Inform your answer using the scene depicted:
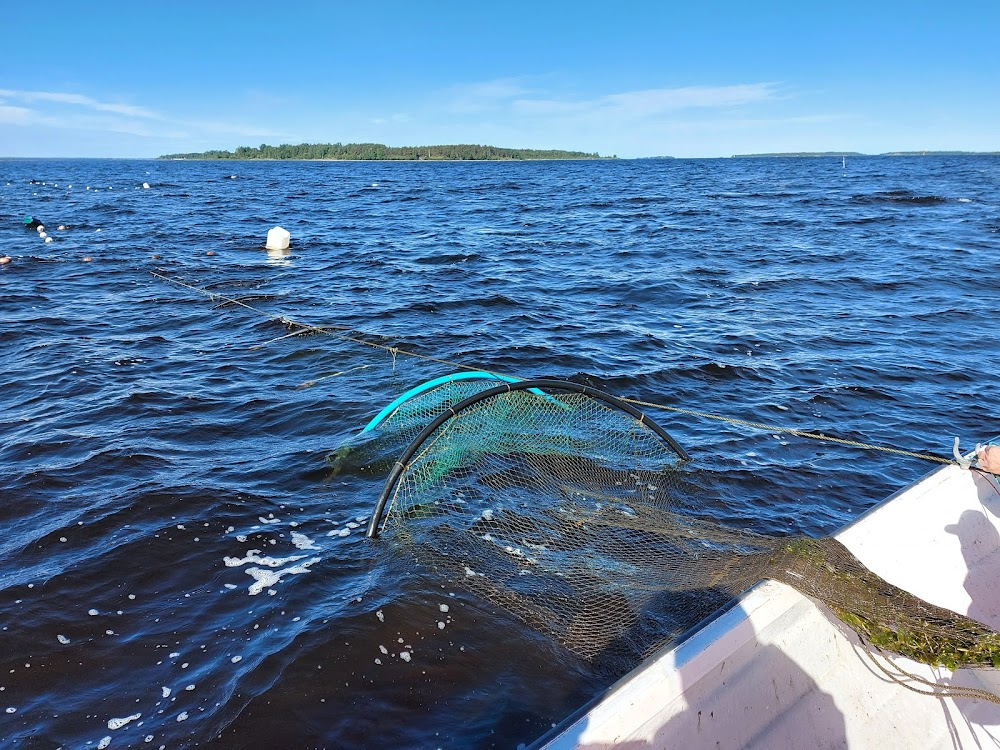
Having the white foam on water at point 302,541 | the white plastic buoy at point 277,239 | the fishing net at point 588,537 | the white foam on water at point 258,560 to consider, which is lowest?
the white foam on water at point 258,560

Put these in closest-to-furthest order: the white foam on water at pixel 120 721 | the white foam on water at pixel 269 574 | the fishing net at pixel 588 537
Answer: the fishing net at pixel 588 537 < the white foam on water at pixel 120 721 < the white foam on water at pixel 269 574

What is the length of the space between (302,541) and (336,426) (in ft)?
8.72

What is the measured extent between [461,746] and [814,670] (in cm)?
230

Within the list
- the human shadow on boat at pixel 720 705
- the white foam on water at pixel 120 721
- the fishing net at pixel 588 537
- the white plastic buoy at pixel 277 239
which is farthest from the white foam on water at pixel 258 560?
the white plastic buoy at pixel 277 239

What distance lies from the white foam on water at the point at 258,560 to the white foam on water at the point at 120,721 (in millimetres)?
1631

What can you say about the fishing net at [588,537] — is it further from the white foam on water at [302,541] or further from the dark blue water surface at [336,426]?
the white foam on water at [302,541]

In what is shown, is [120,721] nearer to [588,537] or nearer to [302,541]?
[302,541]

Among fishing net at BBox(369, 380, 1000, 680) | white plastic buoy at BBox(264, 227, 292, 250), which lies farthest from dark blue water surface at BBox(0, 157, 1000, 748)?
white plastic buoy at BBox(264, 227, 292, 250)

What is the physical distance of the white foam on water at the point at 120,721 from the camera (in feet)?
13.2

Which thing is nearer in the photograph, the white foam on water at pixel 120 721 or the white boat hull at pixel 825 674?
the white boat hull at pixel 825 674

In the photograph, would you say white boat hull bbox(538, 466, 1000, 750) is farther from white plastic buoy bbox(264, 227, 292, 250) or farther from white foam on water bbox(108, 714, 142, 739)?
white plastic buoy bbox(264, 227, 292, 250)

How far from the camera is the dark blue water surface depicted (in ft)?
14.3

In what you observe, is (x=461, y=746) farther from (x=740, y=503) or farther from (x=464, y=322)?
(x=464, y=322)

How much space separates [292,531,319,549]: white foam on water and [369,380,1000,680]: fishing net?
28.7 inches
